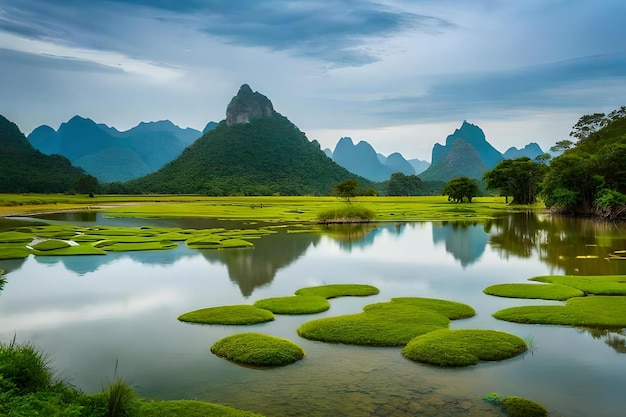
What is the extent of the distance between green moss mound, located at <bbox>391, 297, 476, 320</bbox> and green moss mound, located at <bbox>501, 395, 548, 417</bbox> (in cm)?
672

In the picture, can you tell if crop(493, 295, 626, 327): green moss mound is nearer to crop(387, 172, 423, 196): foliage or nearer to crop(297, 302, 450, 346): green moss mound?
crop(297, 302, 450, 346): green moss mound

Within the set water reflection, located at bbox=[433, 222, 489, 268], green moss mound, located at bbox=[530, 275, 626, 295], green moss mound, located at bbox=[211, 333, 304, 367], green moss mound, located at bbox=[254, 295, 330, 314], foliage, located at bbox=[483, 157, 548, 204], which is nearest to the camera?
green moss mound, located at bbox=[211, 333, 304, 367]

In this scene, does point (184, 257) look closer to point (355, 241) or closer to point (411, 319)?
point (355, 241)

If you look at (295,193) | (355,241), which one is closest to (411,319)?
(355,241)

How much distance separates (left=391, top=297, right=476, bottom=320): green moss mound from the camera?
17.7 m

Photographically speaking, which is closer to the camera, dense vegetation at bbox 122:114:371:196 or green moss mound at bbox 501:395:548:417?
green moss mound at bbox 501:395:548:417

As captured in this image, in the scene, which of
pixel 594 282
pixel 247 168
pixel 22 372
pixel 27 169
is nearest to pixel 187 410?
pixel 22 372

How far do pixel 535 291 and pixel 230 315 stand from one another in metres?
12.5

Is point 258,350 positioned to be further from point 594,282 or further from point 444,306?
point 594,282

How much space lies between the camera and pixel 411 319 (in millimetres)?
16781

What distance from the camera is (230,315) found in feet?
57.9

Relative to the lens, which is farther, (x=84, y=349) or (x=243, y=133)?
(x=243, y=133)

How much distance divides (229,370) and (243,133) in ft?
597

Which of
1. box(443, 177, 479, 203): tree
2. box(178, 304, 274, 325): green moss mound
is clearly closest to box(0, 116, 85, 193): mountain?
box(443, 177, 479, 203): tree
